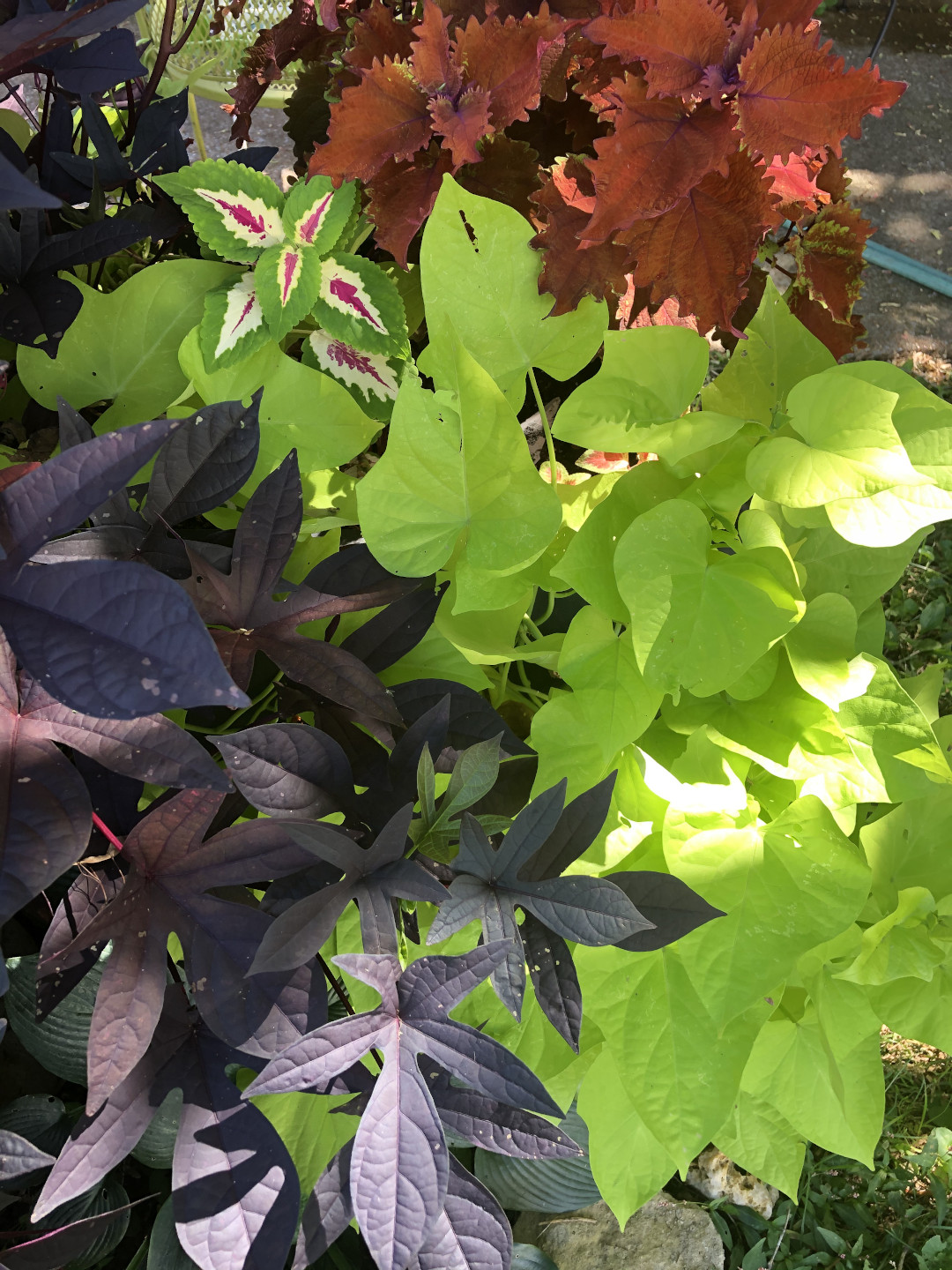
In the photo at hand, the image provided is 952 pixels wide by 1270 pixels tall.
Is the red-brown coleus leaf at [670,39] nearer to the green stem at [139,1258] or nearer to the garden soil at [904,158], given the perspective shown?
the green stem at [139,1258]

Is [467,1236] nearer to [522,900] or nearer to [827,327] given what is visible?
[522,900]

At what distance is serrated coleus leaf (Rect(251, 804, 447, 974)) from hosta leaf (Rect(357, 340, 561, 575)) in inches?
6.6

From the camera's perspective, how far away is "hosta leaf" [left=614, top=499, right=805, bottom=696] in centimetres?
52

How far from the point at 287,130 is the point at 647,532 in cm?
53

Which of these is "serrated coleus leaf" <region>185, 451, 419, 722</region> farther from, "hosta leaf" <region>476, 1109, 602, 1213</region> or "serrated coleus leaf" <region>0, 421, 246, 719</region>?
"hosta leaf" <region>476, 1109, 602, 1213</region>

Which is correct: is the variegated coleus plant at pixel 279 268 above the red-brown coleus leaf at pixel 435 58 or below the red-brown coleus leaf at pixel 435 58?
below

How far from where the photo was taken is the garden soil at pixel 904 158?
2572 millimetres

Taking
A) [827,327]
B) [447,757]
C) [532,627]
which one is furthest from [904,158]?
[447,757]

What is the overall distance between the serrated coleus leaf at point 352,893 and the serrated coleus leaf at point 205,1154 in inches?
4.2

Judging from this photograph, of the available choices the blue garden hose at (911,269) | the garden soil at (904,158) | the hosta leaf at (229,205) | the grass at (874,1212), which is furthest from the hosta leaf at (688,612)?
the blue garden hose at (911,269)

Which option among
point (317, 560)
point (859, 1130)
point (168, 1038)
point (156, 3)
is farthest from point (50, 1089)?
point (156, 3)

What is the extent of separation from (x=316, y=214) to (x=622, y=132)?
0.21 meters

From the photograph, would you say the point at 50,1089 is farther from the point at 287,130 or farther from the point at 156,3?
the point at 156,3

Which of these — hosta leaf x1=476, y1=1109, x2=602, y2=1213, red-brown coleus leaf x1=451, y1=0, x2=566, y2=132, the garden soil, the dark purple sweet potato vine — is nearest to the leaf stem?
the dark purple sweet potato vine
